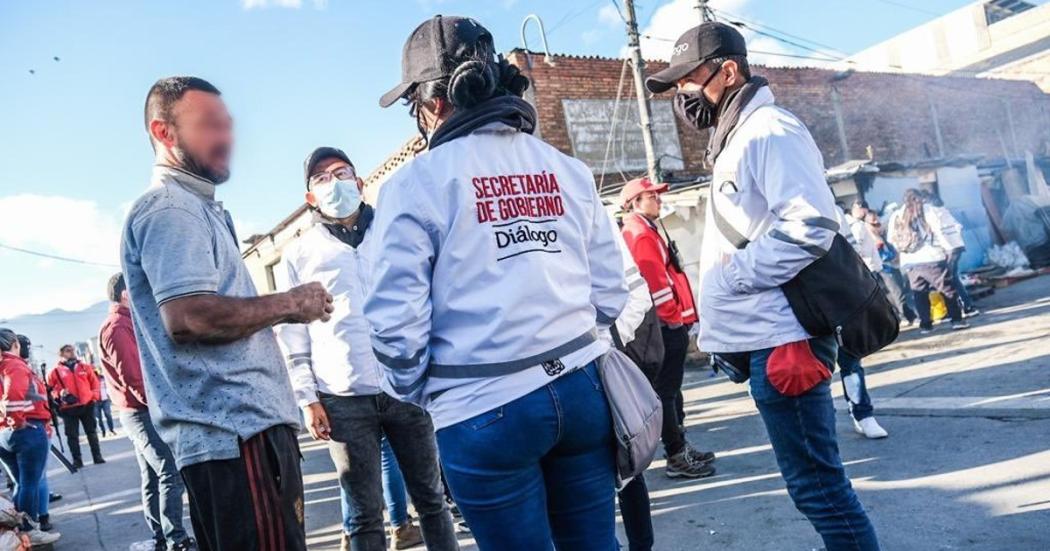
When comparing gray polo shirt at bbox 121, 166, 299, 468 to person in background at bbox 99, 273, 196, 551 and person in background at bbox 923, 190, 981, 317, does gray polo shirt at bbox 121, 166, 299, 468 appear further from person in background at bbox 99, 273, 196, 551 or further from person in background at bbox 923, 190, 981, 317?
person in background at bbox 923, 190, 981, 317

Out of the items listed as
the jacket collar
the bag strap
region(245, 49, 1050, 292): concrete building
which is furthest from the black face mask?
region(245, 49, 1050, 292): concrete building

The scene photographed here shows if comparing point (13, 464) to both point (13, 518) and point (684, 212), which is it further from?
point (684, 212)

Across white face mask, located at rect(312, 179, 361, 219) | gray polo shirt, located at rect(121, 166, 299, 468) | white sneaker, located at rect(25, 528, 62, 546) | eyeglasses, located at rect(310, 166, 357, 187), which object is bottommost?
white sneaker, located at rect(25, 528, 62, 546)

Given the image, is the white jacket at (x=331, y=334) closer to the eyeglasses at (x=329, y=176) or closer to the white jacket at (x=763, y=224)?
the eyeglasses at (x=329, y=176)

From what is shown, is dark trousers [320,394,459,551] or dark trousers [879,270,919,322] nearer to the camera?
dark trousers [320,394,459,551]

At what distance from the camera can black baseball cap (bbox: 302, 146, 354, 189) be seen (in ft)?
11.6

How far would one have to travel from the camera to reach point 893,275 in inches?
420

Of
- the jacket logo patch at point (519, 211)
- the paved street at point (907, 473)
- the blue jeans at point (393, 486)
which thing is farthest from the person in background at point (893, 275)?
the jacket logo patch at point (519, 211)

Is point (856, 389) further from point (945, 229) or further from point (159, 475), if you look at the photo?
point (945, 229)

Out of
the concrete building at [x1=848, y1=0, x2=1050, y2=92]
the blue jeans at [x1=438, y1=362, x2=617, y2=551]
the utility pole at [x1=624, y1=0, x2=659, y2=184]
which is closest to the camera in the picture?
the blue jeans at [x1=438, y1=362, x2=617, y2=551]

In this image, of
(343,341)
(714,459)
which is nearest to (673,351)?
(714,459)

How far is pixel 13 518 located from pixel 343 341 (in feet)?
12.0

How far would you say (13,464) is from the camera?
20.8 ft

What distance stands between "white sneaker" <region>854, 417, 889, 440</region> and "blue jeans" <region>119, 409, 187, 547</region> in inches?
193
